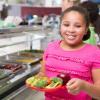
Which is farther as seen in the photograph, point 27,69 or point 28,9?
point 28,9

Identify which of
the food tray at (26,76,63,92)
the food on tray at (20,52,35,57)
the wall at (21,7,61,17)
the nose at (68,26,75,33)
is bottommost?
the food on tray at (20,52,35,57)

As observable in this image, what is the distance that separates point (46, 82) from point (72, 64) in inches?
5.6

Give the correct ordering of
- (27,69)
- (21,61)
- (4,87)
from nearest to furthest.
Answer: (4,87)
(27,69)
(21,61)

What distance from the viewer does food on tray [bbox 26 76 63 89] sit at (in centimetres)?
110

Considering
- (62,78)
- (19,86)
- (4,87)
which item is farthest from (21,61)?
(62,78)

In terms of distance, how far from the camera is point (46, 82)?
1.15 metres

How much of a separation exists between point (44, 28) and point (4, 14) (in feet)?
1.63

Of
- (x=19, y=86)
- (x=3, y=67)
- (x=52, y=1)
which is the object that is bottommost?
(x=19, y=86)

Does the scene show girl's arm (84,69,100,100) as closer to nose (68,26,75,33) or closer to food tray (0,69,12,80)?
nose (68,26,75,33)

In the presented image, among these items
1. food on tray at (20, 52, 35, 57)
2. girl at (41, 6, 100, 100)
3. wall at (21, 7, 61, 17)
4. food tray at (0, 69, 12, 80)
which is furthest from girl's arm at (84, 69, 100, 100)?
wall at (21, 7, 61, 17)

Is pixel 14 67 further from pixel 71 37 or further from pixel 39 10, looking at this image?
pixel 39 10

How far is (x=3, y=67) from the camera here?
192 centimetres

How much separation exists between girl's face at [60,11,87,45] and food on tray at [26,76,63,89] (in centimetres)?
20

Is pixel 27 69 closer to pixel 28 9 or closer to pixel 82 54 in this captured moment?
pixel 82 54
